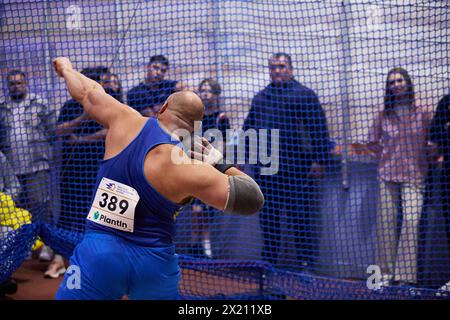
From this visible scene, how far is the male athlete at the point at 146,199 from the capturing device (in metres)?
3.02

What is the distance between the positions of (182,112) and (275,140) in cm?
261

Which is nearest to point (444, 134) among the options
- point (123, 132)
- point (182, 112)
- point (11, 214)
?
point (182, 112)

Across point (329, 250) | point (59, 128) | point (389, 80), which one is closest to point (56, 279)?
point (59, 128)

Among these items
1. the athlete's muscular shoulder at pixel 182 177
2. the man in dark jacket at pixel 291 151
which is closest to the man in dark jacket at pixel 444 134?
the man in dark jacket at pixel 291 151

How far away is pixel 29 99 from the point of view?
5.84 metres

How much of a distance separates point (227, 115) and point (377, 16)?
5.78ft

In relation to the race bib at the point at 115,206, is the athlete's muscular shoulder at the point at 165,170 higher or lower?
higher

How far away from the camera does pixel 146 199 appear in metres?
3.18

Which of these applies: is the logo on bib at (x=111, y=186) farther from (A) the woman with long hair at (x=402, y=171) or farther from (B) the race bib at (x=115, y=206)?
(A) the woman with long hair at (x=402, y=171)

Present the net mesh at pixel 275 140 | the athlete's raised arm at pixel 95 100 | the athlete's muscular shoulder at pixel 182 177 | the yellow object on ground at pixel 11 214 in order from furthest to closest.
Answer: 1. the net mesh at pixel 275 140
2. the yellow object on ground at pixel 11 214
3. the athlete's raised arm at pixel 95 100
4. the athlete's muscular shoulder at pixel 182 177

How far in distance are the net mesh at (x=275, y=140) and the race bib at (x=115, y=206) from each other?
7.15ft

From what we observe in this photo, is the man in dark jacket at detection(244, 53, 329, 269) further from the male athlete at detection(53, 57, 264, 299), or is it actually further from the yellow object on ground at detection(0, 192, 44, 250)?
the male athlete at detection(53, 57, 264, 299)

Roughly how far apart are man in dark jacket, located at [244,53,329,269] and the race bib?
2.66 m
